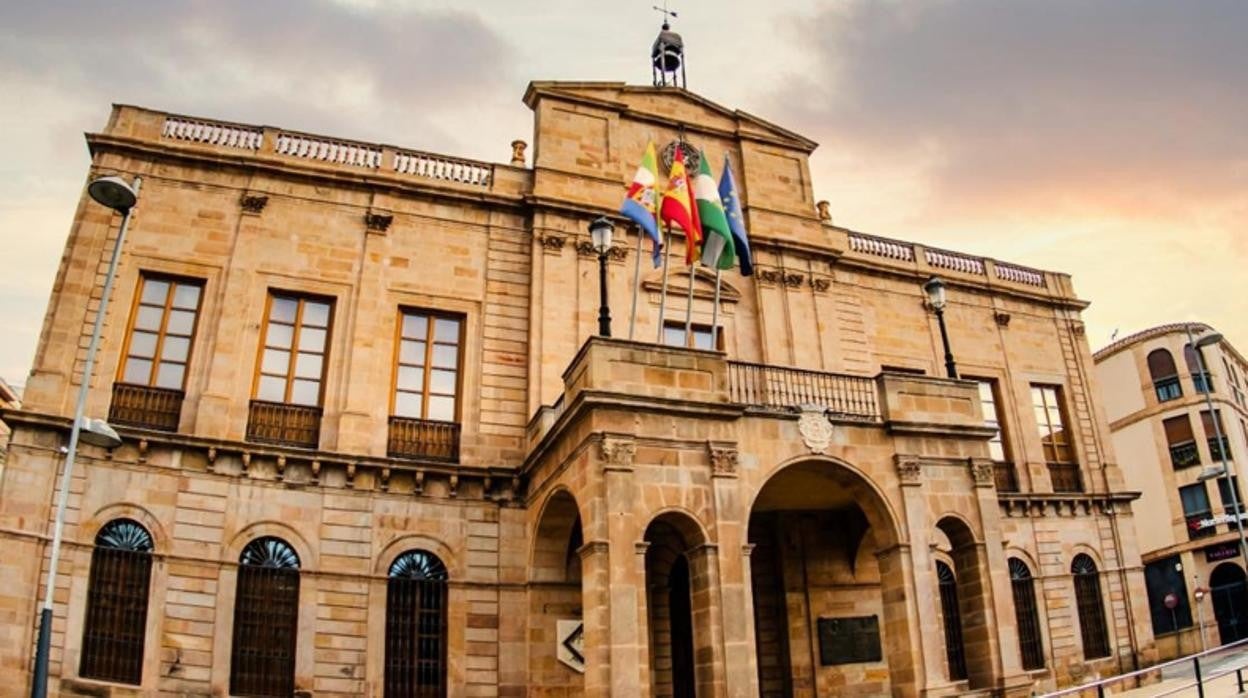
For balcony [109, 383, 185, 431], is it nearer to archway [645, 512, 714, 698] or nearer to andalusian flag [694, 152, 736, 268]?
archway [645, 512, 714, 698]

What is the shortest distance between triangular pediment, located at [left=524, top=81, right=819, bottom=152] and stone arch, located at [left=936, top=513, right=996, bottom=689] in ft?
35.1

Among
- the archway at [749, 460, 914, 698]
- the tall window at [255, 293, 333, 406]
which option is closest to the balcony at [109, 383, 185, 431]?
the tall window at [255, 293, 333, 406]

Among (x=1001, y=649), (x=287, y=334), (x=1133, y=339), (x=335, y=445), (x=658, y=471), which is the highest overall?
(x=1133, y=339)

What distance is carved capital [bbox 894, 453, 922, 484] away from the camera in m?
14.9

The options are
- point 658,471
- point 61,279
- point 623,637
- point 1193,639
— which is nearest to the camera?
point 623,637

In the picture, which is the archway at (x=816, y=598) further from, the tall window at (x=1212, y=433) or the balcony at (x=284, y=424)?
the tall window at (x=1212, y=433)

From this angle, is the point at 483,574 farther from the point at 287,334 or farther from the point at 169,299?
the point at 169,299

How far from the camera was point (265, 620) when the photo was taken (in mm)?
15008

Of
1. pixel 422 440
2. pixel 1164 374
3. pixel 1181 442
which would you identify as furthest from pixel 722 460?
pixel 1164 374

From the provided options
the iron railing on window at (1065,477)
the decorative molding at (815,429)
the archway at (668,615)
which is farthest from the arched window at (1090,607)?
Answer: the decorative molding at (815,429)

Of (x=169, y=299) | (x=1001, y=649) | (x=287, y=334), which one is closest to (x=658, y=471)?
(x=1001, y=649)

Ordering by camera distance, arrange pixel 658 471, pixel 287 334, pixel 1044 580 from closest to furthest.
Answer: pixel 658 471 → pixel 287 334 → pixel 1044 580

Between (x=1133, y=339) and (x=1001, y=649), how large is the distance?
105 feet

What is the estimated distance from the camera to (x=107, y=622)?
1416 cm
